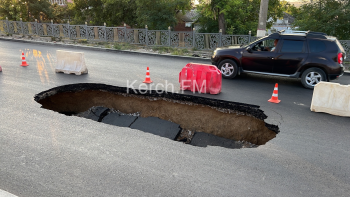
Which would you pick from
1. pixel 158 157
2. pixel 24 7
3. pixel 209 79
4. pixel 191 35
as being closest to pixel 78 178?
pixel 158 157

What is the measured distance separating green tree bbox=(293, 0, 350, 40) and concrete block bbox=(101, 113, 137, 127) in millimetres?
15314

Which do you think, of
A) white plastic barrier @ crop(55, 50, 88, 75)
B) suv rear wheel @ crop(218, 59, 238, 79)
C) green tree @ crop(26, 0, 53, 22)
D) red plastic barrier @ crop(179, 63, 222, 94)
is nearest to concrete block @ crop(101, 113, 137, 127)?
red plastic barrier @ crop(179, 63, 222, 94)

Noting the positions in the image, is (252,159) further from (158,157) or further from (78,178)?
(78,178)

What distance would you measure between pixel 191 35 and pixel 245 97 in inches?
413

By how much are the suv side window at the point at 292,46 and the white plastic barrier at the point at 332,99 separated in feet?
8.84

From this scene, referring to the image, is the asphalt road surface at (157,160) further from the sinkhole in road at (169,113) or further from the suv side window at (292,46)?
the suv side window at (292,46)

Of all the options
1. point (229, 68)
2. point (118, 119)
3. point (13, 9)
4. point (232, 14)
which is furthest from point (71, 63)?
point (13, 9)

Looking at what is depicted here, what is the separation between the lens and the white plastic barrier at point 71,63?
32.9ft

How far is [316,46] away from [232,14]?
15864 mm

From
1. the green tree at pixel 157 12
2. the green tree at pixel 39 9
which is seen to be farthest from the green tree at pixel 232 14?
the green tree at pixel 39 9

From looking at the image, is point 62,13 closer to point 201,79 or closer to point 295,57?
point 201,79

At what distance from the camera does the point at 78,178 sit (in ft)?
12.5

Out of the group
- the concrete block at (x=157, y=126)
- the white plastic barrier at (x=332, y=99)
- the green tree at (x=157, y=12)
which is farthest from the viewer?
the green tree at (x=157, y=12)

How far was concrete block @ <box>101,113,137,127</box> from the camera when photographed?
7.08m
